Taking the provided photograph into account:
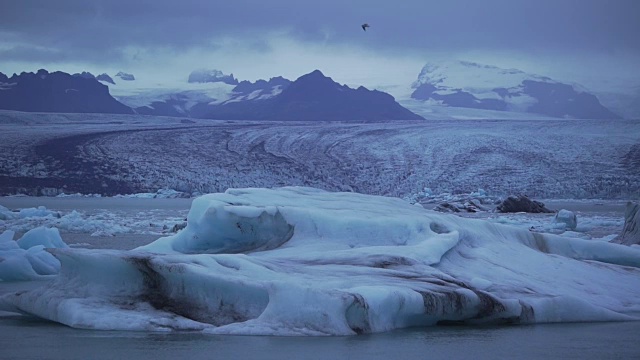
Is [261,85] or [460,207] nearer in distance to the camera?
[460,207]

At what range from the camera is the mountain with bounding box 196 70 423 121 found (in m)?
51.2

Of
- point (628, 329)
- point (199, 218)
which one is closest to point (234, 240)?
point (199, 218)

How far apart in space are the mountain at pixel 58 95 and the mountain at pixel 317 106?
21.3 ft

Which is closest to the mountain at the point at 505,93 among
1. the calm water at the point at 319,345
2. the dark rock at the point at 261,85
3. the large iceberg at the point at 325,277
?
the dark rock at the point at 261,85

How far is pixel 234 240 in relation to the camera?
680 centimetres

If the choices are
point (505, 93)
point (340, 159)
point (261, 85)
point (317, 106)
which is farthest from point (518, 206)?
point (505, 93)

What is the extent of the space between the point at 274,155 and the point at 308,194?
22713 millimetres

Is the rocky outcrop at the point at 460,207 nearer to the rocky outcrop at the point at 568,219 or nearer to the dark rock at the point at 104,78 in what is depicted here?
the rocky outcrop at the point at 568,219

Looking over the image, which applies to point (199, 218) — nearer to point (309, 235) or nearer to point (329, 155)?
point (309, 235)

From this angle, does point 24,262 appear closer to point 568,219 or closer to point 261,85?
point 568,219

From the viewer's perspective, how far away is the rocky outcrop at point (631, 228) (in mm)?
9039

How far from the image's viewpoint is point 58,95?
53.0m

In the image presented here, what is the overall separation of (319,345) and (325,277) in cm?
86

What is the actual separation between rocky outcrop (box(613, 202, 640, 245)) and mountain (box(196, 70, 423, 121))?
134 ft
